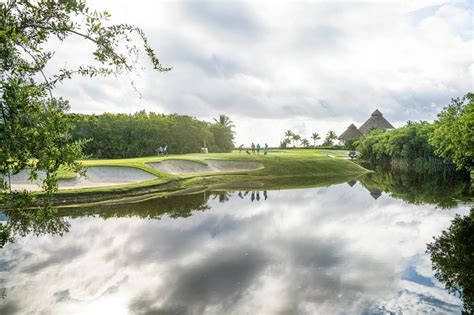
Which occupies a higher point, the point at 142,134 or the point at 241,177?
the point at 142,134

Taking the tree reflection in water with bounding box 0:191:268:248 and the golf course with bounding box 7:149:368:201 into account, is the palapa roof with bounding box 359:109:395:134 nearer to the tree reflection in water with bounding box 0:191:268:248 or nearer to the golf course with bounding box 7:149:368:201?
the golf course with bounding box 7:149:368:201

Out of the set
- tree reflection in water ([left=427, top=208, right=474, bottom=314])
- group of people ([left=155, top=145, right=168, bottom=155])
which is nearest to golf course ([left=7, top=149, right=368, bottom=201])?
group of people ([left=155, top=145, right=168, bottom=155])

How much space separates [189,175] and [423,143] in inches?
1514

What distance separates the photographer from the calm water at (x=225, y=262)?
27.0ft

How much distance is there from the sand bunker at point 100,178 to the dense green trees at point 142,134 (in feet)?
54.9

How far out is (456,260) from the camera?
A: 1109 cm

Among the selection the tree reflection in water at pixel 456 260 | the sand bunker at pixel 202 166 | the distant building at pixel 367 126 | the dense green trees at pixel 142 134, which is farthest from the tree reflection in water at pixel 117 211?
the distant building at pixel 367 126

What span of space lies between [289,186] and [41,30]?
27.0 metres

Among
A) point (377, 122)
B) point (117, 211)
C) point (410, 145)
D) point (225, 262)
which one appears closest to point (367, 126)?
point (377, 122)

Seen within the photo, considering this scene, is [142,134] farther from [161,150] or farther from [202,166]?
[202,166]

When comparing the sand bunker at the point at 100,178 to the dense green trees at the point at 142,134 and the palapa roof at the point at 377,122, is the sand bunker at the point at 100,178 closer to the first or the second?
the dense green trees at the point at 142,134

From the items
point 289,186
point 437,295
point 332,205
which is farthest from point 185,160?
point 437,295

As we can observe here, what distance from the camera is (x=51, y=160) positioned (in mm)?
4676

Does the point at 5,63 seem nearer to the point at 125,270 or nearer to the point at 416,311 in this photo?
the point at 125,270
